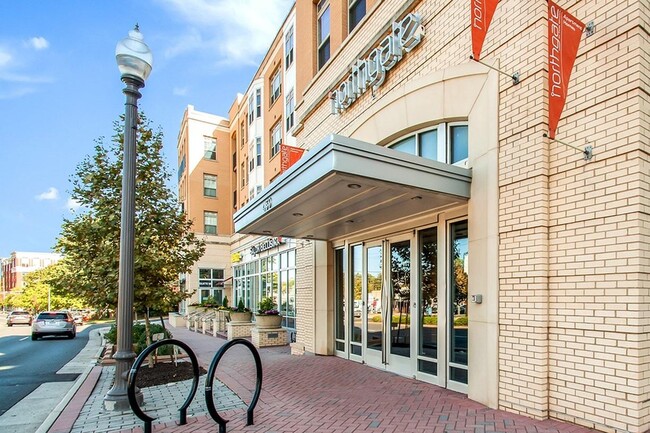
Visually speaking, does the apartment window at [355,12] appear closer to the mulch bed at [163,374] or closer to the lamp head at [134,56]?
the lamp head at [134,56]

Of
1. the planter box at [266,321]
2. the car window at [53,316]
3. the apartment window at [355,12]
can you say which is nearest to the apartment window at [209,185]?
the car window at [53,316]

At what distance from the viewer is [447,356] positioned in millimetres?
6781

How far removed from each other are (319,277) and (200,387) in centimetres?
416

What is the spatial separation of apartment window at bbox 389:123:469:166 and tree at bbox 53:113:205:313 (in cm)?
519

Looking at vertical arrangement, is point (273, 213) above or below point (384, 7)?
below

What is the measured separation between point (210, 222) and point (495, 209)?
31877mm

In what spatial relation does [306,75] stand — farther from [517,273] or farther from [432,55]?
[517,273]

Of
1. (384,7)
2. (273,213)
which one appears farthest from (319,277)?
(384,7)

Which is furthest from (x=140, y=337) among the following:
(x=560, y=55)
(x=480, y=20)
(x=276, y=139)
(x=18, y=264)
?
(x=18, y=264)

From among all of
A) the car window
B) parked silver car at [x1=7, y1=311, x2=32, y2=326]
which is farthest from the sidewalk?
parked silver car at [x1=7, y1=311, x2=32, y2=326]

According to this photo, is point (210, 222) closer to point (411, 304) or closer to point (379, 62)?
point (379, 62)

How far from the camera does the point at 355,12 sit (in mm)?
10906

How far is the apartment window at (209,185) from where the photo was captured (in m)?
35.9

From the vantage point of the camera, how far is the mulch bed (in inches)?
311
